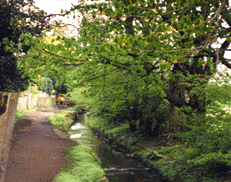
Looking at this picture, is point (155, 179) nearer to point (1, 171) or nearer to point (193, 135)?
point (193, 135)

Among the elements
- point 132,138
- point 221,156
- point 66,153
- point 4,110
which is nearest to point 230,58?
point 221,156

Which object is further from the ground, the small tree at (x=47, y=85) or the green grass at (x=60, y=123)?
the small tree at (x=47, y=85)

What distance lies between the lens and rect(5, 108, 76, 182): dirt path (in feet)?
A: 19.5

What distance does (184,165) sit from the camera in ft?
23.9

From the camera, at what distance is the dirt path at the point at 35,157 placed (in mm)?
5949

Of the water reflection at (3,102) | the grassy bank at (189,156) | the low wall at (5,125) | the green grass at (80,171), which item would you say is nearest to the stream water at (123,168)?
the grassy bank at (189,156)

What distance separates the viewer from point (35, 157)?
7750 mm

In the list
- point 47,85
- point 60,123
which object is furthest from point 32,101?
point 47,85

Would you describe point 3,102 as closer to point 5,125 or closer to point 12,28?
point 5,125

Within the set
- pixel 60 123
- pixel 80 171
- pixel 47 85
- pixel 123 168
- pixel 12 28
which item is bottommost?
pixel 123 168

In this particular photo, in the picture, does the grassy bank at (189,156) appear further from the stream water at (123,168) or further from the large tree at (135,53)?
the large tree at (135,53)

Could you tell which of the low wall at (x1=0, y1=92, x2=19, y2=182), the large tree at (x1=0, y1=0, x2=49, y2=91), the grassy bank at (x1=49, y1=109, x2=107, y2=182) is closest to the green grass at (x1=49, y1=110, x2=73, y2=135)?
the large tree at (x1=0, y1=0, x2=49, y2=91)

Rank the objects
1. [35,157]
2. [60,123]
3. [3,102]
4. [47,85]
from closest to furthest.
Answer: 1. [3,102]
2. [35,157]
3. [60,123]
4. [47,85]

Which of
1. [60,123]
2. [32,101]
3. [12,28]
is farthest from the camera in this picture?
[32,101]
